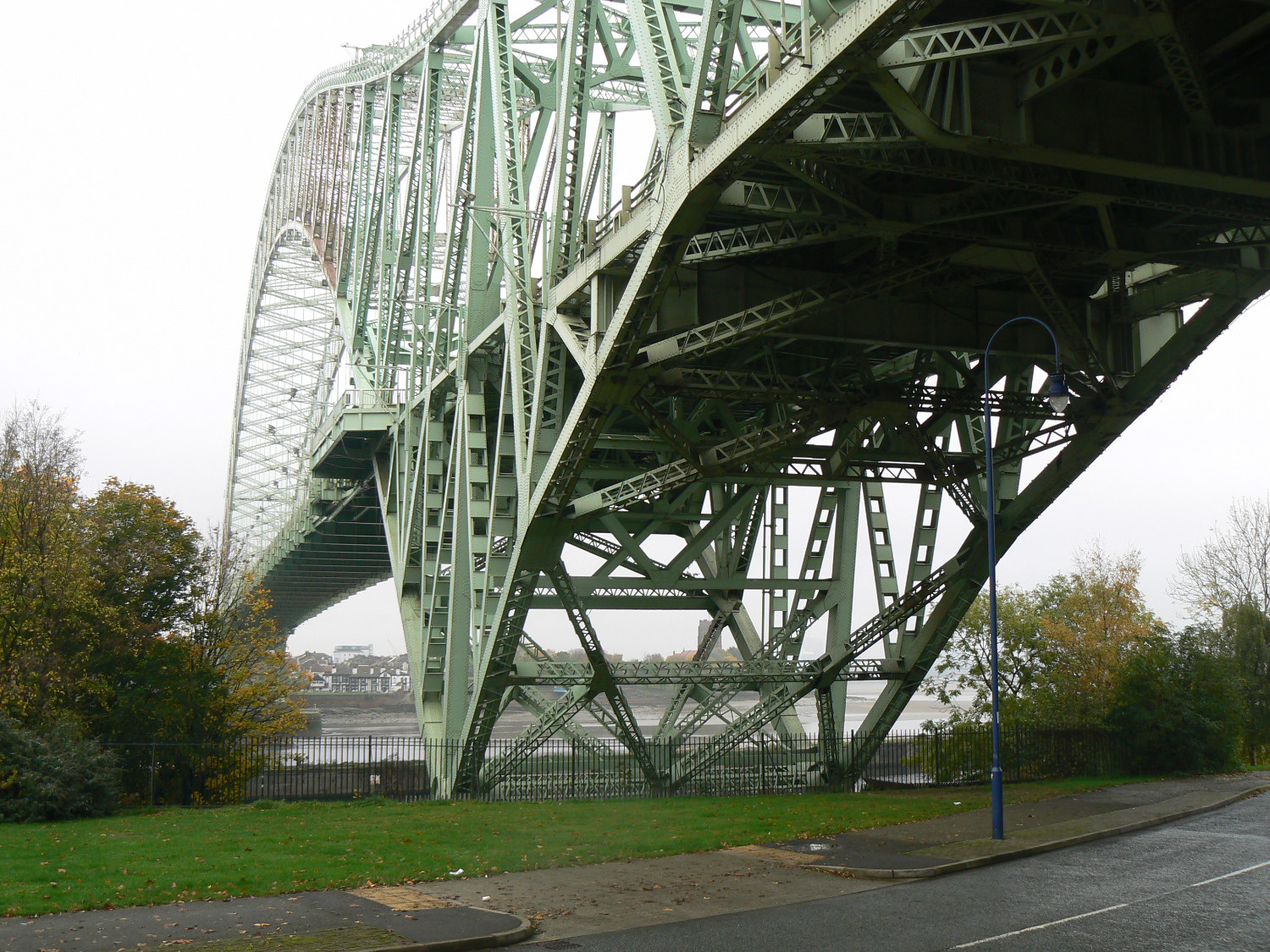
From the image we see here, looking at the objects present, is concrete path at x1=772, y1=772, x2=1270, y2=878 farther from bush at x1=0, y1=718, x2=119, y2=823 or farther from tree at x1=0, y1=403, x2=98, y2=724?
tree at x1=0, y1=403, x2=98, y2=724

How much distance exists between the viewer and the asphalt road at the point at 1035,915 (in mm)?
11234

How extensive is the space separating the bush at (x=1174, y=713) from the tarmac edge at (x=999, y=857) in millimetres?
9587

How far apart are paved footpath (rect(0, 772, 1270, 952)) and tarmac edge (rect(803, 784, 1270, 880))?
23 millimetres

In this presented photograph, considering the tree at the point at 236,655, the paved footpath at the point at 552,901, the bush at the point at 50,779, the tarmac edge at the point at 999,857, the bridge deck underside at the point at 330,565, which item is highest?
the bridge deck underside at the point at 330,565

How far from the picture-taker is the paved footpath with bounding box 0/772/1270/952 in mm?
11047

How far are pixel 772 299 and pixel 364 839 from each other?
11.6 meters

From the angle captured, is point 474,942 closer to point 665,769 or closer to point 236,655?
point 665,769

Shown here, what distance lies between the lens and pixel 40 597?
2892 cm

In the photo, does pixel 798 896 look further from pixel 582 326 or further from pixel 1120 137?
pixel 582 326

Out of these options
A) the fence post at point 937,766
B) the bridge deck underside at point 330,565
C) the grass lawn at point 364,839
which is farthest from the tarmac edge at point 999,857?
the bridge deck underside at point 330,565

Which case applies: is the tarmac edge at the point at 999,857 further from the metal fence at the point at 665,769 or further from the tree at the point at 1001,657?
the tree at the point at 1001,657

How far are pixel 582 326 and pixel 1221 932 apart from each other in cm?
1502

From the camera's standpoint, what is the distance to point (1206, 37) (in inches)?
588

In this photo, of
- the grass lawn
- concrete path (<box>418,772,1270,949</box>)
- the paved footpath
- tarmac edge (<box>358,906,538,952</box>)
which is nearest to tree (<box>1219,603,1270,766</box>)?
the grass lawn
